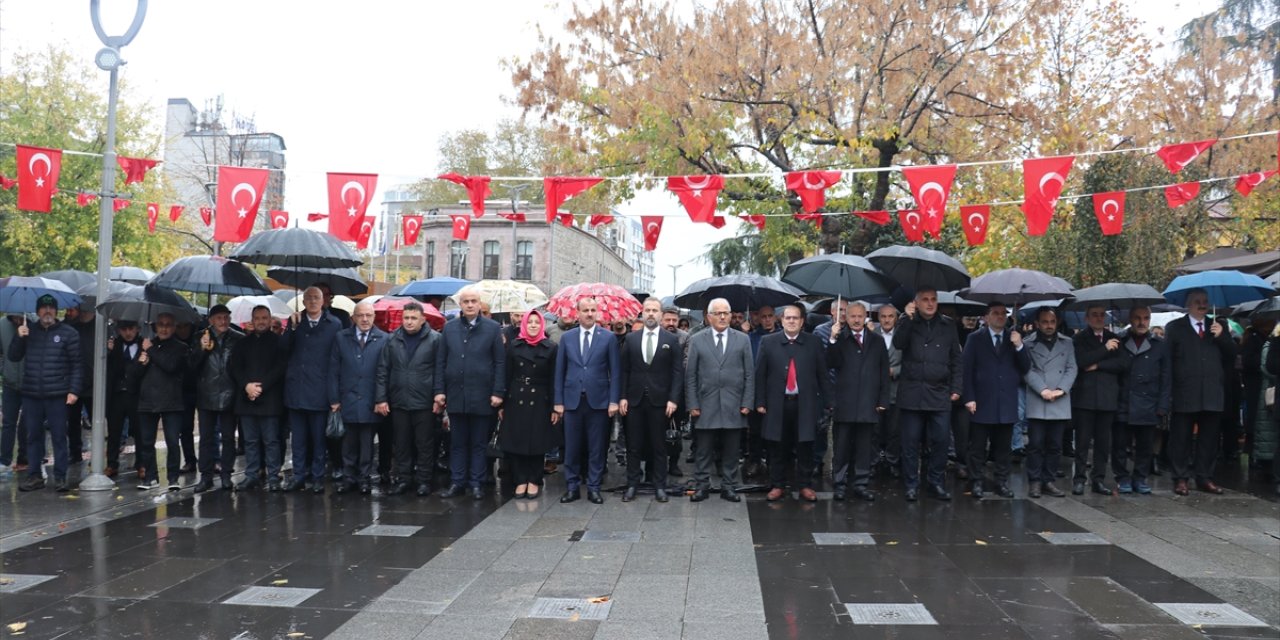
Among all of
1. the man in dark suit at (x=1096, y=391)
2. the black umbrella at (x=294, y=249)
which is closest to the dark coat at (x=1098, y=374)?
the man in dark suit at (x=1096, y=391)

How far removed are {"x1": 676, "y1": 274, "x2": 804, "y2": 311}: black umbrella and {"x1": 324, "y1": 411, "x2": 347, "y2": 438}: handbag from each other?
3909mm

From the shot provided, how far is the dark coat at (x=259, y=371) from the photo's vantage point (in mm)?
9555

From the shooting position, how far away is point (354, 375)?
9.53 meters

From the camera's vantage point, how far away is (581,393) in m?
9.30

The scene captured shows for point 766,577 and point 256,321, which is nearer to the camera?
point 766,577

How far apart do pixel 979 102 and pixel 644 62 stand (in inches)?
225

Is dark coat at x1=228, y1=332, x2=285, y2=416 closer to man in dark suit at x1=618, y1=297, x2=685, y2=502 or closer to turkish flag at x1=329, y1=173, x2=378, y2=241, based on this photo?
turkish flag at x1=329, y1=173, x2=378, y2=241

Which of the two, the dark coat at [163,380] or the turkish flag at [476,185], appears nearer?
the dark coat at [163,380]

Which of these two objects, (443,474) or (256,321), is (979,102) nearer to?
(443,474)

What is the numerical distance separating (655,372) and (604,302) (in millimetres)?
1419

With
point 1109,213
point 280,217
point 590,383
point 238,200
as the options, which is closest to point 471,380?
point 590,383

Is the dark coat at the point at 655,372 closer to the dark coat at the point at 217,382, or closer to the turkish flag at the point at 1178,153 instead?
the dark coat at the point at 217,382

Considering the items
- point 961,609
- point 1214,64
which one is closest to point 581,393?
point 961,609

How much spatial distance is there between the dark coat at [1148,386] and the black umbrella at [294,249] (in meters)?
7.89
